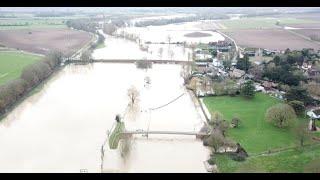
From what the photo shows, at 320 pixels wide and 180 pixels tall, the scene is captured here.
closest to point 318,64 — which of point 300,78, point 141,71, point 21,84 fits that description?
point 300,78

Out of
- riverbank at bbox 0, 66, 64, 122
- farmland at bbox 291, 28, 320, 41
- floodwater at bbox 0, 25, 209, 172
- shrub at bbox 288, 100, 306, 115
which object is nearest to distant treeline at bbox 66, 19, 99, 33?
riverbank at bbox 0, 66, 64, 122

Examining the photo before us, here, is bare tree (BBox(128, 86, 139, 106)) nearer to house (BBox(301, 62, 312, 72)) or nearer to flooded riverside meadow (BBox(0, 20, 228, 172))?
flooded riverside meadow (BBox(0, 20, 228, 172))

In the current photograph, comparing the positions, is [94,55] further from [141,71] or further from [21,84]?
[21,84]

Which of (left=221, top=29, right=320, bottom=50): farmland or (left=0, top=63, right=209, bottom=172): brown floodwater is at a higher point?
(left=221, top=29, right=320, bottom=50): farmland

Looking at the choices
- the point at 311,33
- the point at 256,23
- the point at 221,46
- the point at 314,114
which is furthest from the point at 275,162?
the point at 256,23

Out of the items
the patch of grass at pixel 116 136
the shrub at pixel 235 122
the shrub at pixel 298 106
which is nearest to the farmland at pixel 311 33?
the shrub at pixel 298 106

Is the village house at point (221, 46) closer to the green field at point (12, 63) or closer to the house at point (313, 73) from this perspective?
the house at point (313, 73)
